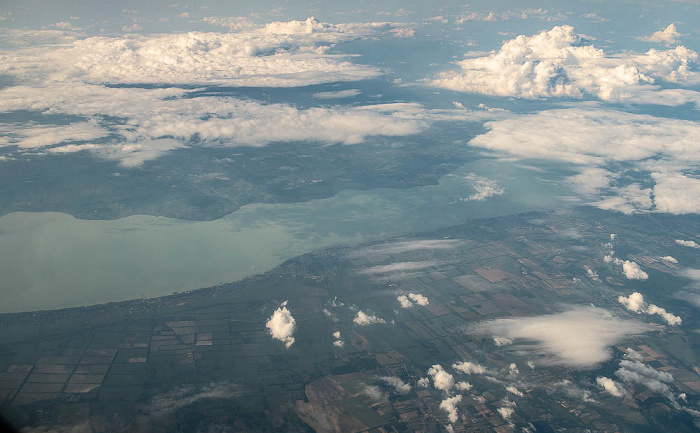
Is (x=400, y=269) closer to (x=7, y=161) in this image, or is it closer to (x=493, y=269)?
(x=493, y=269)

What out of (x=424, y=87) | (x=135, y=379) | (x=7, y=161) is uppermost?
(x=424, y=87)

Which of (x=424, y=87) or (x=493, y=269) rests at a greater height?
(x=424, y=87)

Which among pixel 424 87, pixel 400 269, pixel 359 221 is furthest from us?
pixel 424 87

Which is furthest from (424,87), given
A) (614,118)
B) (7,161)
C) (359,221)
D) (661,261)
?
(7,161)

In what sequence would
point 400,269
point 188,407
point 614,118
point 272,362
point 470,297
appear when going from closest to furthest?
1. point 188,407
2. point 272,362
3. point 470,297
4. point 400,269
5. point 614,118

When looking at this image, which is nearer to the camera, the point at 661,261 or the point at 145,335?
the point at 145,335

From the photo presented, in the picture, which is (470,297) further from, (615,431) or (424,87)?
(424,87)

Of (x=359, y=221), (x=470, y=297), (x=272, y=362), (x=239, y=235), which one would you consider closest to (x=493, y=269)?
(x=470, y=297)
